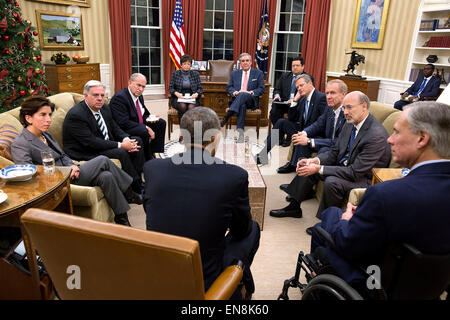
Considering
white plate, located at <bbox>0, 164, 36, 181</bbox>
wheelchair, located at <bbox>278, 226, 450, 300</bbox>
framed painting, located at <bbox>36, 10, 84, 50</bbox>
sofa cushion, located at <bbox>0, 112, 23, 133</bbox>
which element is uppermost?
framed painting, located at <bbox>36, 10, 84, 50</bbox>

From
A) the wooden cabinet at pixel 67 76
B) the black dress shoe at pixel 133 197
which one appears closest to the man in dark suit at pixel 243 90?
the black dress shoe at pixel 133 197

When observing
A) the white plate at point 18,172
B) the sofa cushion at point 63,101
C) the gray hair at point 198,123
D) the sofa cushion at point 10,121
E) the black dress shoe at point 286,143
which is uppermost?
the gray hair at point 198,123

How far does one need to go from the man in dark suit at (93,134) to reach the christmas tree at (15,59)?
1934mm

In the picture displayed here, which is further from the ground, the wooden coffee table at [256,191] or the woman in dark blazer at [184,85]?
the woman in dark blazer at [184,85]

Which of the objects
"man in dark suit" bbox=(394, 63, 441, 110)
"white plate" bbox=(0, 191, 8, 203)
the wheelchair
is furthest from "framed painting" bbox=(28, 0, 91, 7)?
the wheelchair

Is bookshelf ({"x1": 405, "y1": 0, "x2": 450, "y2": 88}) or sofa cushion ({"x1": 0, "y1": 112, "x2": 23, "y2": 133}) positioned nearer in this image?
sofa cushion ({"x1": 0, "y1": 112, "x2": 23, "y2": 133})

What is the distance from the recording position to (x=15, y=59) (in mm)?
4371

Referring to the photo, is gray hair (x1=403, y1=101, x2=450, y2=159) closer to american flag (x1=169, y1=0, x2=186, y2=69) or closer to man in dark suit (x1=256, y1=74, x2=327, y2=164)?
man in dark suit (x1=256, y1=74, x2=327, y2=164)

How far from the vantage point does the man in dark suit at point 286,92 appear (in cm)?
530

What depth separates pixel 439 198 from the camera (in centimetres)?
122

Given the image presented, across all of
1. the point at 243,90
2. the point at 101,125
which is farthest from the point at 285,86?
the point at 101,125

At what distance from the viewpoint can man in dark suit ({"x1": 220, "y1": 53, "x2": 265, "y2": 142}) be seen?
5.43 m

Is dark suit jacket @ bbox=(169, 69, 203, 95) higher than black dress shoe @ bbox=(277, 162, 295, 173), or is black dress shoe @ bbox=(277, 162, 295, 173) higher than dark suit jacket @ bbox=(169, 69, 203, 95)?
dark suit jacket @ bbox=(169, 69, 203, 95)

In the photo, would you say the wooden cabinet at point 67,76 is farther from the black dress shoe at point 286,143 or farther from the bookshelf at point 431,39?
the bookshelf at point 431,39
